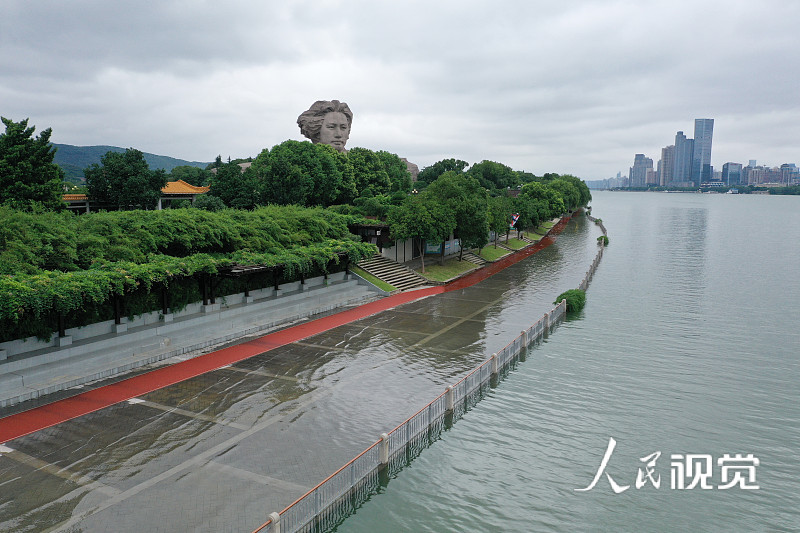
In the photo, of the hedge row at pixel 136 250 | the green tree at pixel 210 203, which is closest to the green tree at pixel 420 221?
the hedge row at pixel 136 250

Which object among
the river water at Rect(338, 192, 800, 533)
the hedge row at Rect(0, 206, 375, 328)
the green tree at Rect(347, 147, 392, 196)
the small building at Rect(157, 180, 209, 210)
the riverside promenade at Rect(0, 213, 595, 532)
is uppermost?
the green tree at Rect(347, 147, 392, 196)

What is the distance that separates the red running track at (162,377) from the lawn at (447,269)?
31.8ft

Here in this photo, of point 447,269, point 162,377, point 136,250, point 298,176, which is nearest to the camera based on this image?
point 162,377

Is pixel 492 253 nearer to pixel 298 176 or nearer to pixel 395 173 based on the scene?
pixel 298 176

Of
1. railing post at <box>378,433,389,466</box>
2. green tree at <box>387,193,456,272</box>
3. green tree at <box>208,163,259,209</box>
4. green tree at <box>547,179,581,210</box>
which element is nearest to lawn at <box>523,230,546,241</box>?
green tree at <box>547,179,581,210</box>

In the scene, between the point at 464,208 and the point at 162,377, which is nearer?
the point at 162,377

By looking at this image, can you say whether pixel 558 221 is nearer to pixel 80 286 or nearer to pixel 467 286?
pixel 467 286

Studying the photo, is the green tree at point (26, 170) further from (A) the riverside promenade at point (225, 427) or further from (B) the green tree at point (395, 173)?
(B) the green tree at point (395, 173)

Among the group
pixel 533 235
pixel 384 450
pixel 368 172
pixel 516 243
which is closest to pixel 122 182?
pixel 368 172

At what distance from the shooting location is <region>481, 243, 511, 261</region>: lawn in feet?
217

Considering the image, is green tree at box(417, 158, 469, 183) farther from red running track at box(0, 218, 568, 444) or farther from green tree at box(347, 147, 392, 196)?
red running track at box(0, 218, 568, 444)

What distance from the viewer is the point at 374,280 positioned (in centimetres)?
4359

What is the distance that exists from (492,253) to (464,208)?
55.7ft

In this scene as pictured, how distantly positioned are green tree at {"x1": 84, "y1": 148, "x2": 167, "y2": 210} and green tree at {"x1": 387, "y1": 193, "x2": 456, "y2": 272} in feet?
87.4
